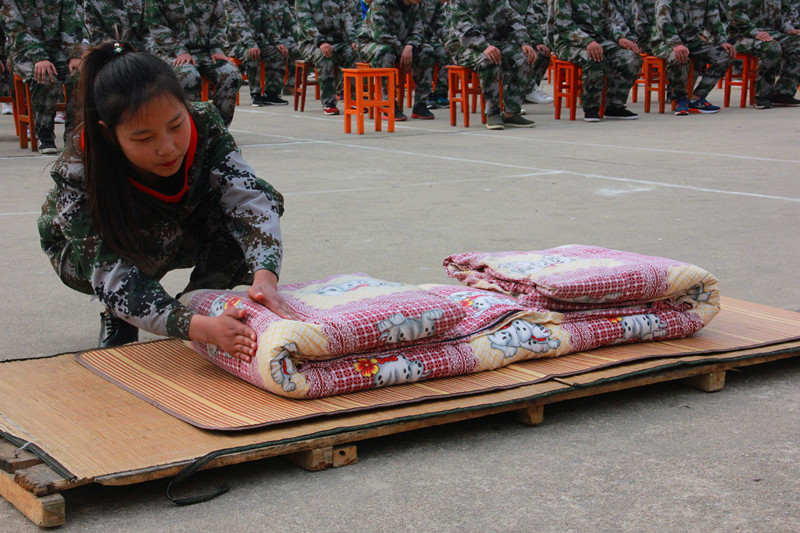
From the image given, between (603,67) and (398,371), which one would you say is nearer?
(398,371)

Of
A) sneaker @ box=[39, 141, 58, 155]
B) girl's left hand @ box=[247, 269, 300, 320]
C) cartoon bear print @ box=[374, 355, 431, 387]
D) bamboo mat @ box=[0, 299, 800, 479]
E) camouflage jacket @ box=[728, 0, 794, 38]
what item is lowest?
bamboo mat @ box=[0, 299, 800, 479]

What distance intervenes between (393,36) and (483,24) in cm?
101

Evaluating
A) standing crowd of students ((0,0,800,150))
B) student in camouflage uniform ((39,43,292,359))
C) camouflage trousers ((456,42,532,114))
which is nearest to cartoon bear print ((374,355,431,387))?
student in camouflage uniform ((39,43,292,359))

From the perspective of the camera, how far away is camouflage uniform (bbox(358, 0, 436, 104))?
30.5ft

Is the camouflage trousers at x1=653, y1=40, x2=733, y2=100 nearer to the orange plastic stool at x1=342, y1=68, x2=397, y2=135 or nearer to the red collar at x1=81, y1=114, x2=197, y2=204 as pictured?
the orange plastic stool at x1=342, y1=68, x2=397, y2=135

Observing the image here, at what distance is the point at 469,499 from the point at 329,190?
3.84 m

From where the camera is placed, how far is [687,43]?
992cm

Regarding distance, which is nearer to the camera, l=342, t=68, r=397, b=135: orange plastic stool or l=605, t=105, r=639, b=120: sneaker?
l=342, t=68, r=397, b=135: orange plastic stool

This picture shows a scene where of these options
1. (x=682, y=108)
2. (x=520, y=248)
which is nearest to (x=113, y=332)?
(x=520, y=248)

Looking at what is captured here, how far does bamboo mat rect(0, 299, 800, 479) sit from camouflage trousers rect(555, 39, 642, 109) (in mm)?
7073

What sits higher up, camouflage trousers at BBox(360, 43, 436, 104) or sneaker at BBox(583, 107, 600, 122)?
camouflage trousers at BBox(360, 43, 436, 104)

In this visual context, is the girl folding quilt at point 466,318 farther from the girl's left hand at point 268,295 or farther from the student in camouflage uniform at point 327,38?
the student in camouflage uniform at point 327,38

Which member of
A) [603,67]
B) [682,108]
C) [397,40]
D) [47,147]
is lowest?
[47,147]

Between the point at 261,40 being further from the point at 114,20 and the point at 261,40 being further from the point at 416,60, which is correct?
the point at 114,20
